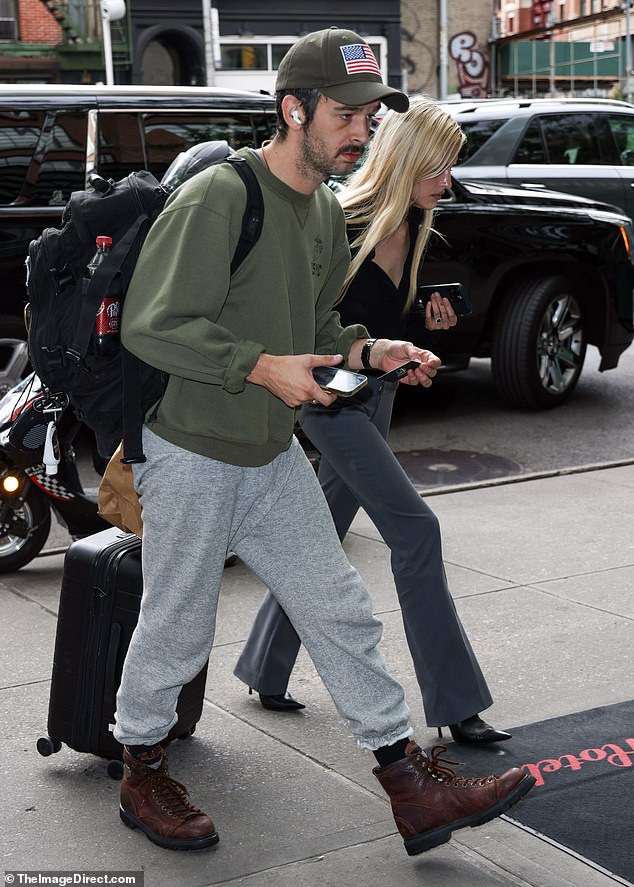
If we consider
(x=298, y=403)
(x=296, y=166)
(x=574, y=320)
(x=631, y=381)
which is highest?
(x=296, y=166)

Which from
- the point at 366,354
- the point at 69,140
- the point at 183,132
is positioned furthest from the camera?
the point at 183,132

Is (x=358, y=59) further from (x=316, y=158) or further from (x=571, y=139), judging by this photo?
(x=571, y=139)

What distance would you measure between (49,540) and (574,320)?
440cm

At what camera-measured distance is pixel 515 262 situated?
9.03 metres

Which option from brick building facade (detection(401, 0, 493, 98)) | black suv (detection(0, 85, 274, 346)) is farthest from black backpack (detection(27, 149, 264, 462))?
brick building facade (detection(401, 0, 493, 98))

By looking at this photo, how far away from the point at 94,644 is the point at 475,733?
1.15 m

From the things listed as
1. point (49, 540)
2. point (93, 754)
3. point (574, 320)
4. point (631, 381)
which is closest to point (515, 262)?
point (574, 320)

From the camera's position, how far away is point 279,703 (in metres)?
4.20

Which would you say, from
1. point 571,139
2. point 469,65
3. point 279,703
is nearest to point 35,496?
point 279,703

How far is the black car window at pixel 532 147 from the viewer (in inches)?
500

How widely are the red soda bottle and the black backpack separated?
0.01 meters

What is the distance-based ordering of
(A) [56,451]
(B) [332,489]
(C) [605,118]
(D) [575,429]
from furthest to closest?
(C) [605,118] < (D) [575,429] < (A) [56,451] < (B) [332,489]

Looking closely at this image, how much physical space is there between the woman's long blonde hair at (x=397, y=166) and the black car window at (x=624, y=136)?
9970 millimetres

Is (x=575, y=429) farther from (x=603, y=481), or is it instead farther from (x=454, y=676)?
(x=454, y=676)
